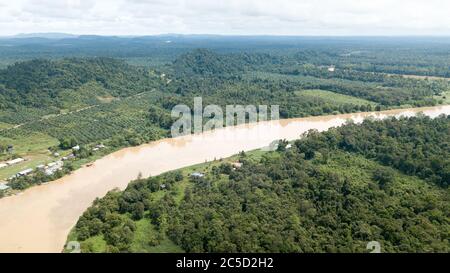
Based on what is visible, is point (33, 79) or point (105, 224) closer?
point (105, 224)

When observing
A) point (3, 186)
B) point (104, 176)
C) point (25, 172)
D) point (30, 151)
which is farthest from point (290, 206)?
point (30, 151)

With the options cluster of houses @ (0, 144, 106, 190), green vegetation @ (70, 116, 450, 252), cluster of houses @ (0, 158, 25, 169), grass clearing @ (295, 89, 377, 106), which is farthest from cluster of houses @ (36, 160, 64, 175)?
grass clearing @ (295, 89, 377, 106)

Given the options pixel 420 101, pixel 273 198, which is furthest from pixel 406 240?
pixel 420 101

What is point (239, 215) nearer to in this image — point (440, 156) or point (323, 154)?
point (323, 154)

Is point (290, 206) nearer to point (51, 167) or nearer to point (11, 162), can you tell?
point (51, 167)

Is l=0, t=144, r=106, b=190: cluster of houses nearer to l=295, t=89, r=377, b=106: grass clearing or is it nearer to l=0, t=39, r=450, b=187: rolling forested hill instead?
l=0, t=39, r=450, b=187: rolling forested hill
